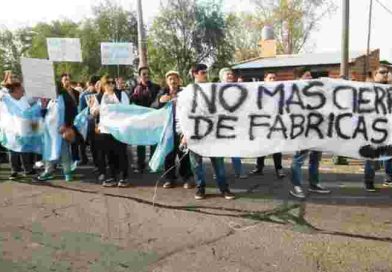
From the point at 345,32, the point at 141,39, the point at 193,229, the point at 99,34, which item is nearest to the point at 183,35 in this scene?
the point at 99,34

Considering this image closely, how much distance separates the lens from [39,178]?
29.6 feet

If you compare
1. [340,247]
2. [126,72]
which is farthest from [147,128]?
[126,72]

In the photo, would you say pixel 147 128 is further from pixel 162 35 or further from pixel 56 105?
pixel 162 35

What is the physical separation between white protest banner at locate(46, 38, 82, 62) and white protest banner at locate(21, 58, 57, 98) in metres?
2.84

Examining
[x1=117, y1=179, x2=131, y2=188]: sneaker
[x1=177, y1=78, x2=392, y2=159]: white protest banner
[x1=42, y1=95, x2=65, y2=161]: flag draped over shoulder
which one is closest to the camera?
[x1=177, y1=78, x2=392, y2=159]: white protest banner

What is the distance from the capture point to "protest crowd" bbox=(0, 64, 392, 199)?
24.6ft

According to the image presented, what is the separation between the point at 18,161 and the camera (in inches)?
378

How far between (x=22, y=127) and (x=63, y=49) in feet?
11.5

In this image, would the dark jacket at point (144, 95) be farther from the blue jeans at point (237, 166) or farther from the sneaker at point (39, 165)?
the sneaker at point (39, 165)

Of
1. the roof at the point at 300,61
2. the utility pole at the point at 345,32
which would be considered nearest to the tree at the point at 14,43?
the roof at the point at 300,61

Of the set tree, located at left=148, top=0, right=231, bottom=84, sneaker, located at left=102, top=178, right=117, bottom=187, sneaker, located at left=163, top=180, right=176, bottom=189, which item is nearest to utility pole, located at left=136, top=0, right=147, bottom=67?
sneaker, located at left=102, top=178, right=117, bottom=187

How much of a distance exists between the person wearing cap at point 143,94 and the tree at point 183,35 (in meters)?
26.2

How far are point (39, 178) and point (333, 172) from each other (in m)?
4.96

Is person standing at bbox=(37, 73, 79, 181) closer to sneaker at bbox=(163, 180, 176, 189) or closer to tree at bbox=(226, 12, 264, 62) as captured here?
sneaker at bbox=(163, 180, 176, 189)
